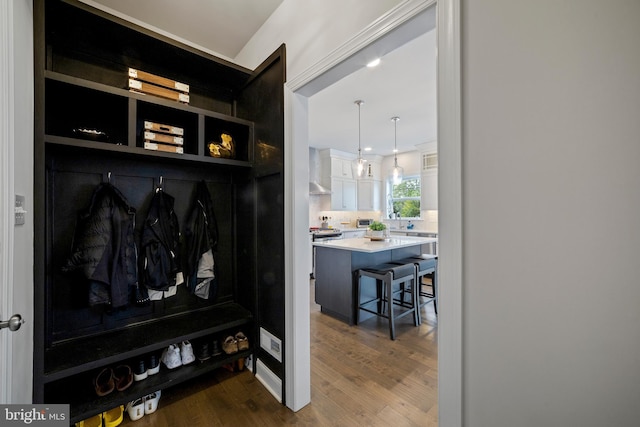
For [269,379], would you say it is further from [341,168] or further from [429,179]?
[429,179]

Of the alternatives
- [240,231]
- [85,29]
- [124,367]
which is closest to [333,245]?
[240,231]

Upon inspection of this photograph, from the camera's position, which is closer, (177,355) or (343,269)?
(177,355)

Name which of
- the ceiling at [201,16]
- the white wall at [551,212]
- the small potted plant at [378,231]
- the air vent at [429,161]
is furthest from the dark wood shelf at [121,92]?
the air vent at [429,161]

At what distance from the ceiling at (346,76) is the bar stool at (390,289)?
1971 millimetres

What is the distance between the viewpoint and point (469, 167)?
871mm

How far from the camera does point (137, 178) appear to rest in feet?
6.10

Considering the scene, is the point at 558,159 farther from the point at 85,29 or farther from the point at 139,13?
the point at 139,13

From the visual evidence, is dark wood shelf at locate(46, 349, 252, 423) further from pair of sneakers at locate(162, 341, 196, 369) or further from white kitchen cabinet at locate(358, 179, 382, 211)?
white kitchen cabinet at locate(358, 179, 382, 211)

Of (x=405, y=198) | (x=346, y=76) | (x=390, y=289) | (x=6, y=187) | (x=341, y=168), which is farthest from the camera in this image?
(x=405, y=198)

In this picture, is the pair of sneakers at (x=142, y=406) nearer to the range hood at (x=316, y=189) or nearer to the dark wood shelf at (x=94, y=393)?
the dark wood shelf at (x=94, y=393)

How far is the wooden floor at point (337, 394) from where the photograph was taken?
159 centimetres

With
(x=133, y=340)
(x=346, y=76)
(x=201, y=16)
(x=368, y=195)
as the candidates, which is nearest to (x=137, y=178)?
(x=133, y=340)

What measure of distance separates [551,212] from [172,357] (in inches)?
89.5

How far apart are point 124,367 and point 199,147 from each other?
5.15 feet
